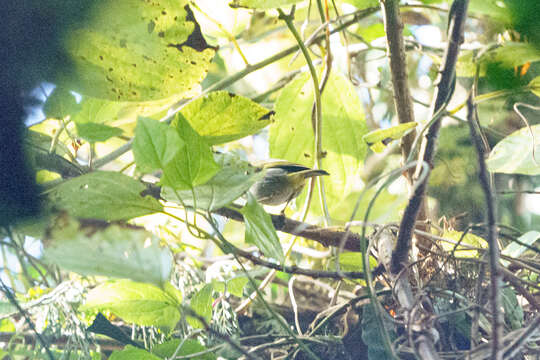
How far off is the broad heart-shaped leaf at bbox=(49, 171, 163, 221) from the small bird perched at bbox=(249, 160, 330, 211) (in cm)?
13

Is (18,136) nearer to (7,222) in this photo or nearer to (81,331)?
(7,222)

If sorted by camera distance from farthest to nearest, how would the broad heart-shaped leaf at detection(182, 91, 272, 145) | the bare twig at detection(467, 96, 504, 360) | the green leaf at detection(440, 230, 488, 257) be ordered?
the green leaf at detection(440, 230, 488, 257) < the broad heart-shaped leaf at detection(182, 91, 272, 145) < the bare twig at detection(467, 96, 504, 360)

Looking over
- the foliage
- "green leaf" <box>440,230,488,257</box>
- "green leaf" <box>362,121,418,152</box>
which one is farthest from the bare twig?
"green leaf" <box>440,230,488,257</box>

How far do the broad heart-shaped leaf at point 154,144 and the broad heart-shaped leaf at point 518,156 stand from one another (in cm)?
26

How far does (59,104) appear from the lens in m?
0.27

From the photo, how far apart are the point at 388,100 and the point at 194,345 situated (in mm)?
644

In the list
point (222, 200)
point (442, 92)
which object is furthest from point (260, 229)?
point (442, 92)

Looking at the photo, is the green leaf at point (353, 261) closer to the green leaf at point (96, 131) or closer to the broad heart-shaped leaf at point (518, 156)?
the broad heart-shaped leaf at point (518, 156)

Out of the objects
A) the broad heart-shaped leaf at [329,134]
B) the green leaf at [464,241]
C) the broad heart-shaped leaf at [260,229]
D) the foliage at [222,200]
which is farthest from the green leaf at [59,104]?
the green leaf at [464,241]

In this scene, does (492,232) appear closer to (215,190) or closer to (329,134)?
(215,190)

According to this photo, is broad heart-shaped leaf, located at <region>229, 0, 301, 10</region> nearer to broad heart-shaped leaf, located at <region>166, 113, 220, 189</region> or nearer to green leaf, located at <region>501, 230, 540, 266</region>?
broad heart-shaped leaf, located at <region>166, 113, 220, 189</region>

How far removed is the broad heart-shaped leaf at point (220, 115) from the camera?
0.31 metres

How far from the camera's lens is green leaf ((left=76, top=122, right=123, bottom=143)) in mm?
274

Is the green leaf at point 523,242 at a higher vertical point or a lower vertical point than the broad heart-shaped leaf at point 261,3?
lower
